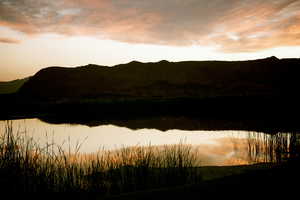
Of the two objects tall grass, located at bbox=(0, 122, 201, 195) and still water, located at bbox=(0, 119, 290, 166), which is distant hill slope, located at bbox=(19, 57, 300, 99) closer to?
still water, located at bbox=(0, 119, 290, 166)

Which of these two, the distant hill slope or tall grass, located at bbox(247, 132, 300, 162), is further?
the distant hill slope

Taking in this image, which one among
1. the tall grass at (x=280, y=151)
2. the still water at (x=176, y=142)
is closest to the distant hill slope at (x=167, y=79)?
the still water at (x=176, y=142)

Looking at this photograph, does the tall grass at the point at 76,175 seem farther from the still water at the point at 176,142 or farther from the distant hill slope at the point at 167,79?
the distant hill slope at the point at 167,79

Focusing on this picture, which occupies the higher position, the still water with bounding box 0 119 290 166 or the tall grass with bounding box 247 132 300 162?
the tall grass with bounding box 247 132 300 162

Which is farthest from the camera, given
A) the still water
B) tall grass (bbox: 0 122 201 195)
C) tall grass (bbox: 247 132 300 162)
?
the still water

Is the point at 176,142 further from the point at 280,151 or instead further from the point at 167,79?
the point at 167,79

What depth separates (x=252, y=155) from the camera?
1070cm

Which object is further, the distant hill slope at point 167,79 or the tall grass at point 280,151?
the distant hill slope at point 167,79

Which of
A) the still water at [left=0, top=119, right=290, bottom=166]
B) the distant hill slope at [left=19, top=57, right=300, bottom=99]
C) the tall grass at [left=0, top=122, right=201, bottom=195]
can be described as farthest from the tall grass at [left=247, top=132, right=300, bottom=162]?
the distant hill slope at [left=19, top=57, right=300, bottom=99]

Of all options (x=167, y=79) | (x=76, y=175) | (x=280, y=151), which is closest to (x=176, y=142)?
(x=280, y=151)

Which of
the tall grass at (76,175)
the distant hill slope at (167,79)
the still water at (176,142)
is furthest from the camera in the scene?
the distant hill slope at (167,79)

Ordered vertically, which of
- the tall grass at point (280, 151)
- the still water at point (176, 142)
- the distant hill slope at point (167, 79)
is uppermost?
the distant hill slope at point (167, 79)

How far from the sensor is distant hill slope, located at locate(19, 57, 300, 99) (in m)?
81.3

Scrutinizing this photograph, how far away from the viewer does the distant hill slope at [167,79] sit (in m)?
81.3
